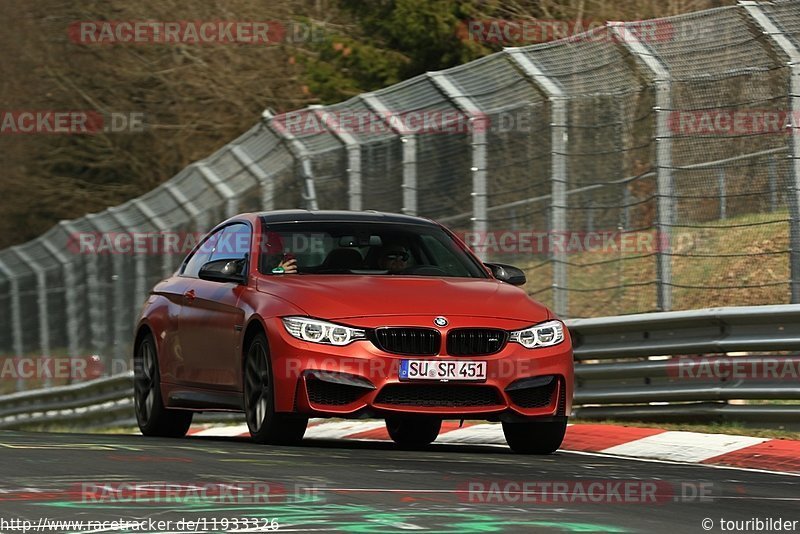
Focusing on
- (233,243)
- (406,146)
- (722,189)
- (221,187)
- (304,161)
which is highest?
(406,146)

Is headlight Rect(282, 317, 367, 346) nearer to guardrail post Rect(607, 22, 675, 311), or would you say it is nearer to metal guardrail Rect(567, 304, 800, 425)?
metal guardrail Rect(567, 304, 800, 425)

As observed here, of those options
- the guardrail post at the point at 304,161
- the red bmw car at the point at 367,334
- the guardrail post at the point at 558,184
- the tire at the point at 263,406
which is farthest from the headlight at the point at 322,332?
the guardrail post at the point at 304,161

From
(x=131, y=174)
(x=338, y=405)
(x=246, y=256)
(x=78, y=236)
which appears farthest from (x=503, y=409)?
(x=131, y=174)

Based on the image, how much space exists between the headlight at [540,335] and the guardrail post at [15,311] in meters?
17.3

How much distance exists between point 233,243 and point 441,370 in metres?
2.30

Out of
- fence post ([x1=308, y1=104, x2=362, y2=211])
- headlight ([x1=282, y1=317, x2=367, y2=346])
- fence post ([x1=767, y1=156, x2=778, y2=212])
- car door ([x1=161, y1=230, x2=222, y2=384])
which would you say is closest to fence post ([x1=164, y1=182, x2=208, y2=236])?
fence post ([x1=308, y1=104, x2=362, y2=211])

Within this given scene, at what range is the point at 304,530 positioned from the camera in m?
6.69

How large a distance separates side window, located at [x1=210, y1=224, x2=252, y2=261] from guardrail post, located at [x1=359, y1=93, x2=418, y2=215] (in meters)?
3.90

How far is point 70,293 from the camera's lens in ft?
82.2

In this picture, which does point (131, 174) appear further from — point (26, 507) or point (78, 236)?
point (26, 507)

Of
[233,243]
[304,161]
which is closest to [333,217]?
[233,243]

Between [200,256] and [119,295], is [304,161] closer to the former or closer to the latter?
[200,256]

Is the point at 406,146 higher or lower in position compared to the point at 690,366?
higher

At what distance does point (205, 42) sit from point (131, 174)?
629 cm
